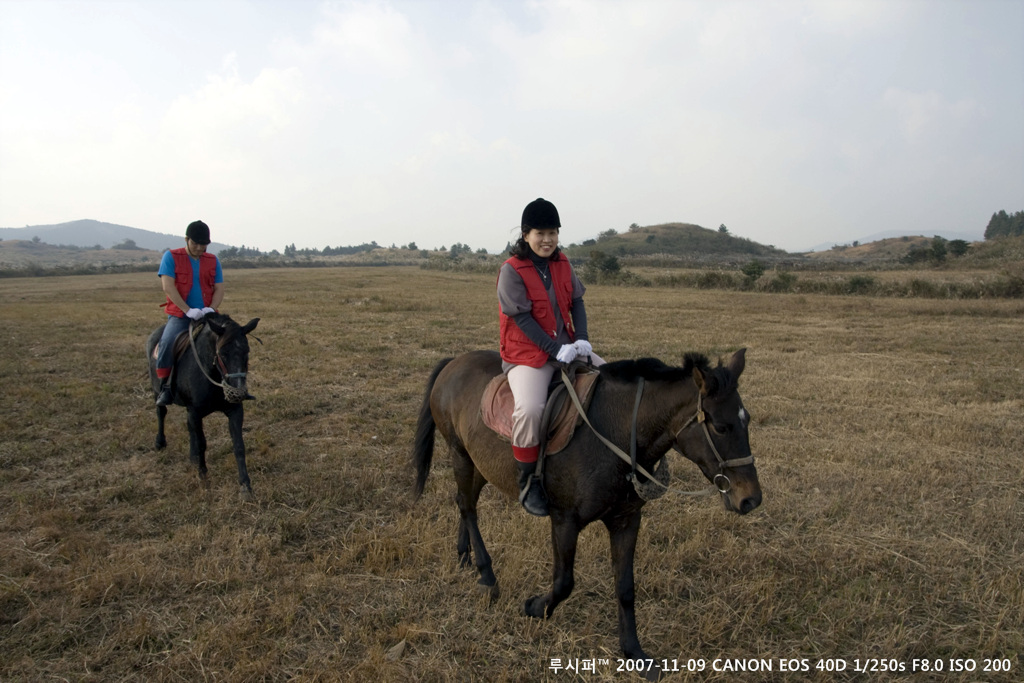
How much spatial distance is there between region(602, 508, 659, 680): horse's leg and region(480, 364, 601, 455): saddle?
0.59 metres

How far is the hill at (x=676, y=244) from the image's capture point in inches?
3511

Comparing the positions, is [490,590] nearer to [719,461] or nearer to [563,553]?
[563,553]

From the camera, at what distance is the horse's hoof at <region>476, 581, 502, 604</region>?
4.16 m

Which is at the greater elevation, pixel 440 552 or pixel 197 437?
pixel 197 437

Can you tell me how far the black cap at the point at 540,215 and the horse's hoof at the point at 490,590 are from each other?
8.89 ft

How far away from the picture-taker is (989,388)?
949 cm

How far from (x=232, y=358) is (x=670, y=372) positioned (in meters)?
4.69

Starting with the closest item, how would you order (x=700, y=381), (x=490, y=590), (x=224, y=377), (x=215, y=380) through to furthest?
(x=700, y=381)
(x=490, y=590)
(x=224, y=377)
(x=215, y=380)

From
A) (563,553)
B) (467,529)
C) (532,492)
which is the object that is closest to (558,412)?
(532,492)

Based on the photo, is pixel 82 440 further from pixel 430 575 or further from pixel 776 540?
pixel 776 540

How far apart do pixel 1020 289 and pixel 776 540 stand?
89.1 feet

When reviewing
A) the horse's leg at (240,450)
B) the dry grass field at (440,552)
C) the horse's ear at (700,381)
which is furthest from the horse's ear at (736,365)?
the horse's leg at (240,450)

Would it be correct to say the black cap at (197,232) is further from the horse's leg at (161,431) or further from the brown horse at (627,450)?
the brown horse at (627,450)

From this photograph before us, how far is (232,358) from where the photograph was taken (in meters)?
5.88
